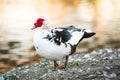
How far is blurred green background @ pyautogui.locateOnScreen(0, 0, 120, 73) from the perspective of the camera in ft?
83.1

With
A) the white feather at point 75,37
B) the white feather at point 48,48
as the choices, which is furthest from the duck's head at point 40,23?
the white feather at point 75,37

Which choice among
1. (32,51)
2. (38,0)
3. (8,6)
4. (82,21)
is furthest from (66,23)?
(38,0)

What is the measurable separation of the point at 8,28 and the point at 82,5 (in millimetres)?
13118

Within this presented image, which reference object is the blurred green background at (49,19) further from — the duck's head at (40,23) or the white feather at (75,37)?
the duck's head at (40,23)

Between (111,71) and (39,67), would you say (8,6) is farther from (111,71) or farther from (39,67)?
(111,71)

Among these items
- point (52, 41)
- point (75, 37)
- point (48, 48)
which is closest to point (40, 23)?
point (52, 41)

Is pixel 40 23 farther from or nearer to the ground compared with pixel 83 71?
farther from the ground

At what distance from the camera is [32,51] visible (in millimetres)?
25609

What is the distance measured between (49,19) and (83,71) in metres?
23.5

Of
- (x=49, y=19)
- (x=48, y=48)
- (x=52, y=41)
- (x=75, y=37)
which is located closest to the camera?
(x=48, y=48)

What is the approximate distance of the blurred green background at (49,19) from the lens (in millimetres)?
25328

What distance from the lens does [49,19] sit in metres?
35.7

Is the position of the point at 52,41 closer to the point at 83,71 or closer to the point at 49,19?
the point at 83,71

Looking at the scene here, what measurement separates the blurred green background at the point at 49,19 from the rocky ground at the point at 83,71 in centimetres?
814
